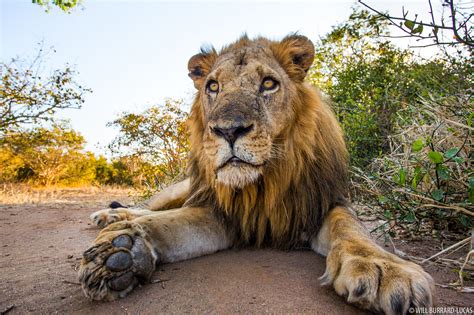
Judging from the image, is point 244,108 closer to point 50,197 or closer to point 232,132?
point 232,132

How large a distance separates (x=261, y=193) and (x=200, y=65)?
147cm

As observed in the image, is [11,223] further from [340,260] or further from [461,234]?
[461,234]

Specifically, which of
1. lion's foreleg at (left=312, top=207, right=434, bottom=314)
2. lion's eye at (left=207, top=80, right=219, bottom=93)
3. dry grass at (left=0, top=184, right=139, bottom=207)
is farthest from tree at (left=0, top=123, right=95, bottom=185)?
lion's foreleg at (left=312, top=207, right=434, bottom=314)

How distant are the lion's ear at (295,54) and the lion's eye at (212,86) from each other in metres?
0.61

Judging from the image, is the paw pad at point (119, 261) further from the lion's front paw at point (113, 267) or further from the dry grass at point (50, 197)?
the dry grass at point (50, 197)

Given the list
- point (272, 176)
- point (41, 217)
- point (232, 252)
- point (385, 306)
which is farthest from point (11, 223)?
point (385, 306)

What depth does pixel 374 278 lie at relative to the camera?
1433mm

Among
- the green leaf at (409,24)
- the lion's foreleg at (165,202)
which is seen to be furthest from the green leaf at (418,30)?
the lion's foreleg at (165,202)

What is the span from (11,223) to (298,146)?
4.41 metres

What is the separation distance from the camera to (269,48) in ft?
9.90

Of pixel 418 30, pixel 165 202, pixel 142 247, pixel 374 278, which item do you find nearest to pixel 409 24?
pixel 418 30

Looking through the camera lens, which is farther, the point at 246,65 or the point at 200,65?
the point at 200,65

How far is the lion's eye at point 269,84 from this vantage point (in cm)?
261

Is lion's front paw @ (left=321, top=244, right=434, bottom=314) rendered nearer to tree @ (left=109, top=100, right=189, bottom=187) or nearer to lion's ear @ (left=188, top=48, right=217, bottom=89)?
lion's ear @ (left=188, top=48, right=217, bottom=89)
